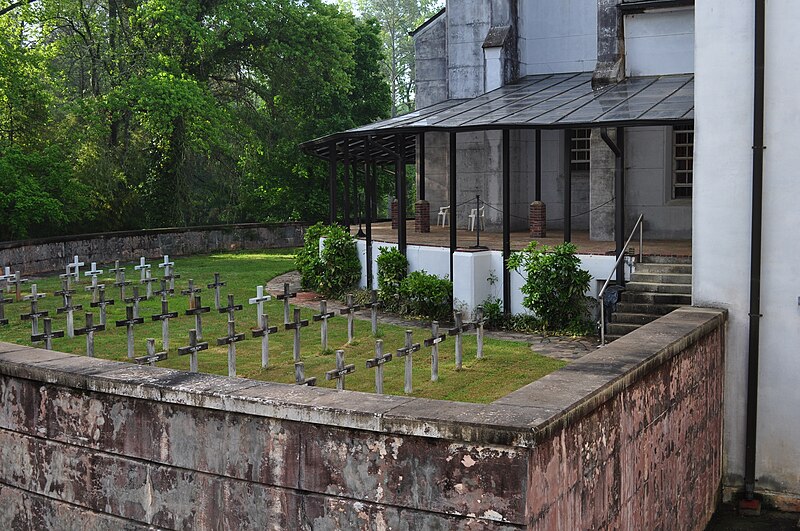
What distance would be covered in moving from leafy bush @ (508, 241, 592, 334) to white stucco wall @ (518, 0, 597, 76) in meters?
9.93

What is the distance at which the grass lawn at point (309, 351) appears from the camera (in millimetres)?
14125

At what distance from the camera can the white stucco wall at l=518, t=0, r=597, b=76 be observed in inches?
1026

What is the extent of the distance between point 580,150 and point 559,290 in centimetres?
857

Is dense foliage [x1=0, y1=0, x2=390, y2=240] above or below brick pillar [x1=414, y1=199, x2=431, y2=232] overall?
above

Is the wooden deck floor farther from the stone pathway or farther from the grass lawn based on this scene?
the grass lawn

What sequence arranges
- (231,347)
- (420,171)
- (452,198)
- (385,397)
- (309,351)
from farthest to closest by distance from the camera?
(420,171), (452,198), (309,351), (231,347), (385,397)

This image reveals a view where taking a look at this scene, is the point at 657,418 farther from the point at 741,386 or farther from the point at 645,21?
the point at 645,21

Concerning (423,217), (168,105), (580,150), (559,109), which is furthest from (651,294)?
(168,105)

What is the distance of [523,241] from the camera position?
A: 22016 mm

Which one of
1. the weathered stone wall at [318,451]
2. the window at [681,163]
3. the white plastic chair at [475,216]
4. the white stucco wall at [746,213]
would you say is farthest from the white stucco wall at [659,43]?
the weathered stone wall at [318,451]

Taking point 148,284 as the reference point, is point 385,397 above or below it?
above

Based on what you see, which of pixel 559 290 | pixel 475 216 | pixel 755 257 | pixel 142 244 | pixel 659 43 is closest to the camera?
pixel 755 257

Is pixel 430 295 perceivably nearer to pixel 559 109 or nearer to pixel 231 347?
pixel 559 109

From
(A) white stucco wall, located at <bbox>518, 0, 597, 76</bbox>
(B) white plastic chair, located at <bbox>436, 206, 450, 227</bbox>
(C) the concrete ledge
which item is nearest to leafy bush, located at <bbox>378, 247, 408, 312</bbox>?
(B) white plastic chair, located at <bbox>436, 206, 450, 227</bbox>
